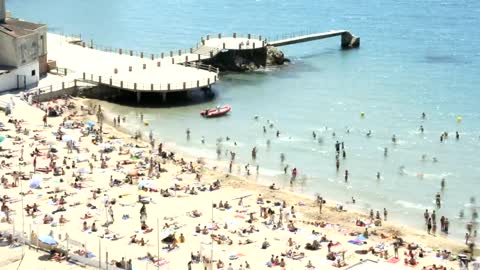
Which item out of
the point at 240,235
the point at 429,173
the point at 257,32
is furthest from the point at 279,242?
the point at 257,32

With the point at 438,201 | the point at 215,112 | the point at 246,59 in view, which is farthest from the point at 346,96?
the point at 438,201

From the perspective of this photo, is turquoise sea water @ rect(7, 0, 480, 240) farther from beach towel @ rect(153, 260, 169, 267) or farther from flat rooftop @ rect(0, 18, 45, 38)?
beach towel @ rect(153, 260, 169, 267)

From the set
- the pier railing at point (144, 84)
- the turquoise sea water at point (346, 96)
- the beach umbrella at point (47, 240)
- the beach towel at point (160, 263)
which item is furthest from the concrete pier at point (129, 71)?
the beach umbrella at point (47, 240)

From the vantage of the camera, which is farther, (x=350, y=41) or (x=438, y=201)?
(x=350, y=41)

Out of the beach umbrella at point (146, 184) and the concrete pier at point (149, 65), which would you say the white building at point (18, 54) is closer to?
the concrete pier at point (149, 65)

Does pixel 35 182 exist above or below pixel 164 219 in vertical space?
above

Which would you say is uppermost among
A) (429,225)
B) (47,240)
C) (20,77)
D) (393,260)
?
(20,77)

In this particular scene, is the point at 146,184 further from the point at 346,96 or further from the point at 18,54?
the point at 346,96
